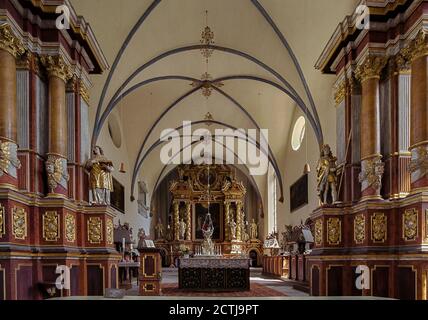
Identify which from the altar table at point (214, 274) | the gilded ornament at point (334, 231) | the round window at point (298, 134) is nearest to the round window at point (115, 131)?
the round window at point (298, 134)

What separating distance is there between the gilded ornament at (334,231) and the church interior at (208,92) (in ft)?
0.10

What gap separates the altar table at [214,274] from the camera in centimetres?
1419

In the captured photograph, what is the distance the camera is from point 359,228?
9.67 metres

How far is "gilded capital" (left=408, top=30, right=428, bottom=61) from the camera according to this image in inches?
326

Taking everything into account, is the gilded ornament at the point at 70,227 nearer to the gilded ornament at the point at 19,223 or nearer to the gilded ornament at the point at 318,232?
the gilded ornament at the point at 19,223

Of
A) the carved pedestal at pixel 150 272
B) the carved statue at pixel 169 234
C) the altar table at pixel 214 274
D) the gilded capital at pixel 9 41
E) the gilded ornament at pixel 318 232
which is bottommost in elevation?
the carved statue at pixel 169 234

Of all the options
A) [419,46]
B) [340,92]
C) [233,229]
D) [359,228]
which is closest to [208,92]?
[340,92]

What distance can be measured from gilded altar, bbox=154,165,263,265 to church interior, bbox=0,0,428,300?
1107cm

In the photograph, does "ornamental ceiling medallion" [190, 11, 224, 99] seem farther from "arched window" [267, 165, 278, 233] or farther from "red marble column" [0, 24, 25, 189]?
"arched window" [267, 165, 278, 233]

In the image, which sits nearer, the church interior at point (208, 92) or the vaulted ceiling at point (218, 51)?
the church interior at point (208, 92)

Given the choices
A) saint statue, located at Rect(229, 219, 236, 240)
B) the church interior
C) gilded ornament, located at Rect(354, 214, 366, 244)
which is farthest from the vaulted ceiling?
saint statue, located at Rect(229, 219, 236, 240)

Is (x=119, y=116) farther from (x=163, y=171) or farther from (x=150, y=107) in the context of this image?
(x=163, y=171)
